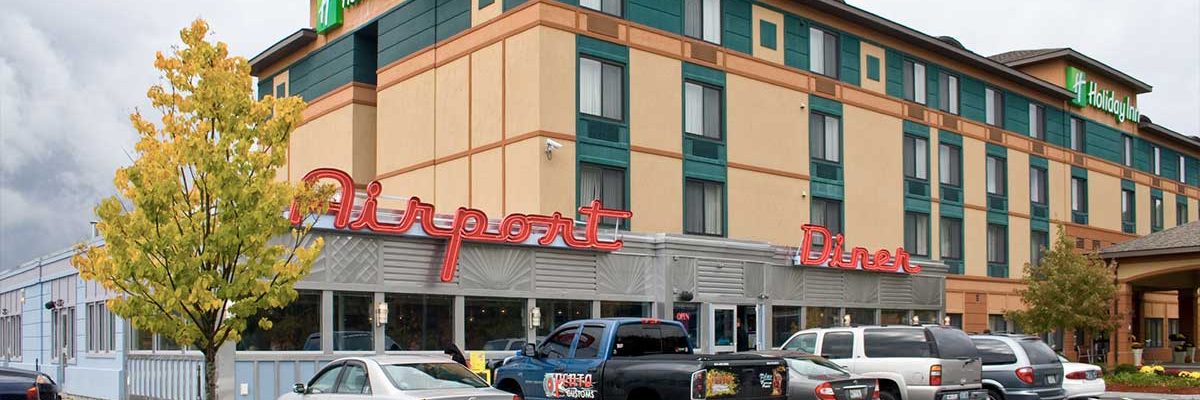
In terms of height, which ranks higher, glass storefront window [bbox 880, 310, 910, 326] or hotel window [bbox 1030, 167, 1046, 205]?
hotel window [bbox 1030, 167, 1046, 205]

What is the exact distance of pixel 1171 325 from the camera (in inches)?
2261

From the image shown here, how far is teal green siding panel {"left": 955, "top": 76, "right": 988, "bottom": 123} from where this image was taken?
43.3 meters

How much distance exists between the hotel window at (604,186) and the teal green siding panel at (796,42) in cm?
773

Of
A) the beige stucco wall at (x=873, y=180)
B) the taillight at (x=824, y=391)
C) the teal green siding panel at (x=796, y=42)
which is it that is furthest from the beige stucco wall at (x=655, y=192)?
the taillight at (x=824, y=391)

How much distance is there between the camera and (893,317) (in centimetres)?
3791

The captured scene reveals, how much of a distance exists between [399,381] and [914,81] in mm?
29694

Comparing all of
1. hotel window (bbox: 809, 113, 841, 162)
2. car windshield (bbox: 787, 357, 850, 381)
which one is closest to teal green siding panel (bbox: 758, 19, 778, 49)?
hotel window (bbox: 809, 113, 841, 162)

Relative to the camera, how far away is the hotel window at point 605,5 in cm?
2997

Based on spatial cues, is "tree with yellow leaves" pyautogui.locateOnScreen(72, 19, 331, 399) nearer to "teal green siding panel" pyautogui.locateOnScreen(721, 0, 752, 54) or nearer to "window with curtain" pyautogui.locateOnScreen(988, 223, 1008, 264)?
"teal green siding panel" pyautogui.locateOnScreen(721, 0, 752, 54)

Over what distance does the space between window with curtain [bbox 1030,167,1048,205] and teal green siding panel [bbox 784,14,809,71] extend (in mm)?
15627

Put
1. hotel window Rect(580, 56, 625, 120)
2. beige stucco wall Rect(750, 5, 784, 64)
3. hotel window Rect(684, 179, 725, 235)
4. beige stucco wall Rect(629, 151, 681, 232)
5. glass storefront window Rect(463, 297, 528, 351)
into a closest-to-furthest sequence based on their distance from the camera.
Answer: glass storefront window Rect(463, 297, 528, 351) < hotel window Rect(580, 56, 625, 120) < beige stucco wall Rect(629, 151, 681, 232) < hotel window Rect(684, 179, 725, 235) < beige stucco wall Rect(750, 5, 784, 64)

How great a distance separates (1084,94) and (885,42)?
15.8 meters

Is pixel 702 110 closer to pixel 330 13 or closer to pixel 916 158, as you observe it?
pixel 916 158

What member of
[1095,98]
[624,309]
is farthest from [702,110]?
[1095,98]
